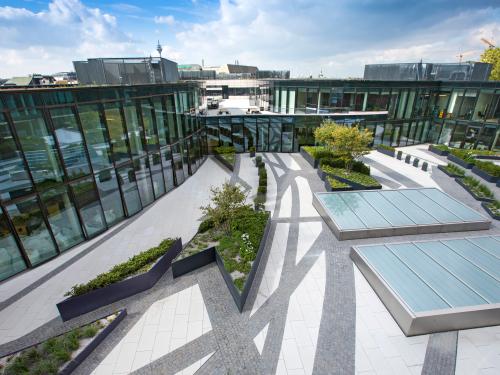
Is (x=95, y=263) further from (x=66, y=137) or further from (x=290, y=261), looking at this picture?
(x=290, y=261)

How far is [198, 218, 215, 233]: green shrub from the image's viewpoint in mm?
12641

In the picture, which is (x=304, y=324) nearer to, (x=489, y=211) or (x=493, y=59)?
(x=489, y=211)

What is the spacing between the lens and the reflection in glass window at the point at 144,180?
15.7m

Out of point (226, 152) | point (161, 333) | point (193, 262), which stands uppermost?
point (226, 152)

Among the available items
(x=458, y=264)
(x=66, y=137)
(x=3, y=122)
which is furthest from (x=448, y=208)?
(x=3, y=122)

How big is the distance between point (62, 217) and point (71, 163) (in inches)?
102

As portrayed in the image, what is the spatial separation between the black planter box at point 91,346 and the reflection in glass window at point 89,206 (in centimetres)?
632

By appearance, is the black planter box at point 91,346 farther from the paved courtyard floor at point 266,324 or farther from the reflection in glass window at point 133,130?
the reflection in glass window at point 133,130

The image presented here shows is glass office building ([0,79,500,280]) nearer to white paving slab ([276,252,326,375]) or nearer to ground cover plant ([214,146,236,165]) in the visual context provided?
ground cover plant ([214,146,236,165])

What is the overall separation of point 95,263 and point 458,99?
37.5 meters

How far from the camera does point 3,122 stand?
31.2 ft

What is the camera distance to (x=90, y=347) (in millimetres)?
7773

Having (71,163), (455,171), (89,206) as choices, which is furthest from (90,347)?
(455,171)

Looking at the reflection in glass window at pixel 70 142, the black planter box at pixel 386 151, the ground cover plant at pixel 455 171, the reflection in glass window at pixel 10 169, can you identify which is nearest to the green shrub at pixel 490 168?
the ground cover plant at pixel 455 171
